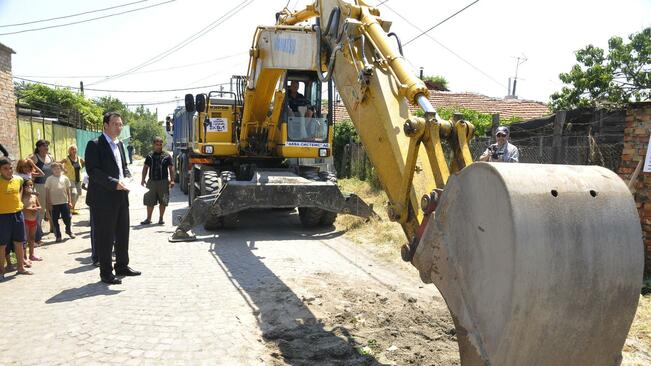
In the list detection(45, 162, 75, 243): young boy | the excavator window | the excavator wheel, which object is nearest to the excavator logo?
the excavator window

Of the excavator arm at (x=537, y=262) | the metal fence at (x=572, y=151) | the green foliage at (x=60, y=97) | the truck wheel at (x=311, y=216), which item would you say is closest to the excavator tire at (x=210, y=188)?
the truck wheel at (x=311, y=216)

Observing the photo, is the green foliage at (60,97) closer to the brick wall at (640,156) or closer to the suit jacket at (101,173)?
the suit jacket at (101,173)

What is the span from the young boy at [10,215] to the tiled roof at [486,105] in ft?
59.1

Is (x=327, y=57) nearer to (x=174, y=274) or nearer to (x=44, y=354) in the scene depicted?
(x=174, y=274)

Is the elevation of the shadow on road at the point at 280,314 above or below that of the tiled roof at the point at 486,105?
below

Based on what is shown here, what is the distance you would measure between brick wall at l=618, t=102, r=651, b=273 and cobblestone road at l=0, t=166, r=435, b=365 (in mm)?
2747

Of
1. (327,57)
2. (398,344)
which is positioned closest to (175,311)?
(398,344)

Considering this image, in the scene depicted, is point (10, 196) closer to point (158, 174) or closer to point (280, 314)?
point (158, 174)

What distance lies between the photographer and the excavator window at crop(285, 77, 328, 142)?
923 centimetres

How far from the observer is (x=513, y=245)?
A: 2299 millimetres

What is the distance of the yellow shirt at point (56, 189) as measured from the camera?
7.89 meters

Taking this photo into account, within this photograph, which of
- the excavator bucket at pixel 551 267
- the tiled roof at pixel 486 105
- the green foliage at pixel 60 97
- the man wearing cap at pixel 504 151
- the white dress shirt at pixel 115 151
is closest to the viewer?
the excavator bucket at pixel 551 267

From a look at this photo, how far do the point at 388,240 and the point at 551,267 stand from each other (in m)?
5.81

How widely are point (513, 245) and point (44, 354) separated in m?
3.64
